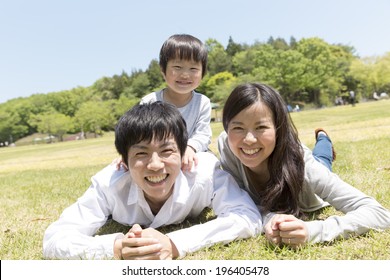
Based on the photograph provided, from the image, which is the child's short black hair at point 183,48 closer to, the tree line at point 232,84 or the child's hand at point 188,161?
the child's hand at point 188,161

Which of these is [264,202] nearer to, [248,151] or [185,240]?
[248,151]

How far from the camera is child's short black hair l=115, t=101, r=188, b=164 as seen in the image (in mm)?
2531

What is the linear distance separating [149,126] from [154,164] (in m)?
0.27

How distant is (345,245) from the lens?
2316mm

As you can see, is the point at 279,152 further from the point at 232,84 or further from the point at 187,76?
the point at 232,84

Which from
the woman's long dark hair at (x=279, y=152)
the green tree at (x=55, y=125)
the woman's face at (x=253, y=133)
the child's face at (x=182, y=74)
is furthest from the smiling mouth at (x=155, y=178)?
the green tree at (x=55, y=125)

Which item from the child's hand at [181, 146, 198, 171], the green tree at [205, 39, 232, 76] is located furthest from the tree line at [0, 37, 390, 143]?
the child's hand at [181, 146, 198, 171]

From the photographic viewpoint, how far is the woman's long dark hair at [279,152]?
2713mm

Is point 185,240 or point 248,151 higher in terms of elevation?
point 248,151

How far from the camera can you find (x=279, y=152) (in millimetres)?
2824

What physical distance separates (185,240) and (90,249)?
1.93 ft

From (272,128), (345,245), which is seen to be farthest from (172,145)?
(345,245)

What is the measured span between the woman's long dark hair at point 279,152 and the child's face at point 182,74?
4.95 feet
